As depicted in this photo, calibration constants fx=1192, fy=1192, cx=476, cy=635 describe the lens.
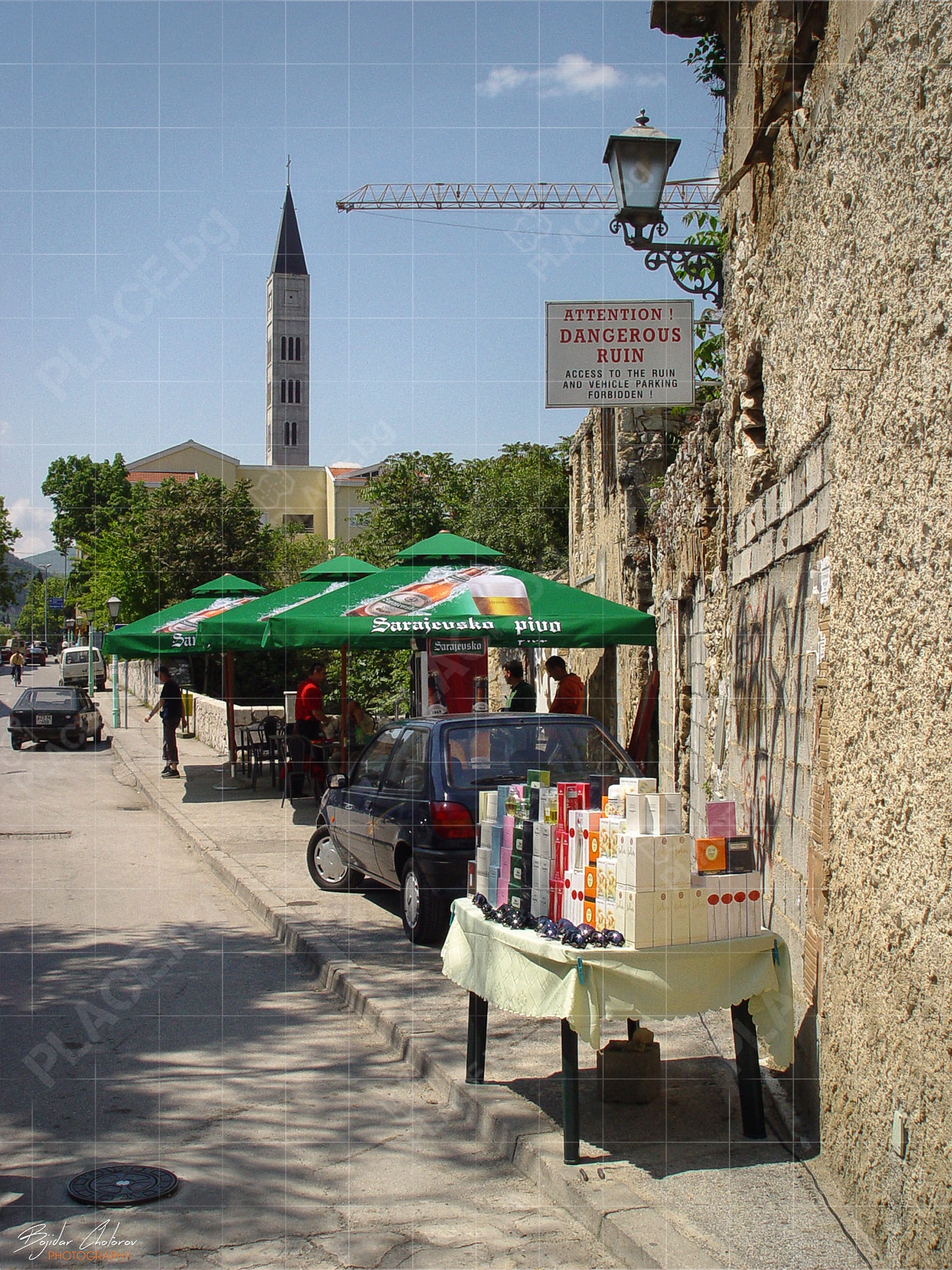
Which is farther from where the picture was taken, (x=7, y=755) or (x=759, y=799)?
(x=7, y=755)

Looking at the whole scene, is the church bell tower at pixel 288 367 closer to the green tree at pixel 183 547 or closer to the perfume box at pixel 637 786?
the green tree at pixel 183 547

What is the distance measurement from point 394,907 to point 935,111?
7.38 metres

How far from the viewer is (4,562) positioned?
64.7m

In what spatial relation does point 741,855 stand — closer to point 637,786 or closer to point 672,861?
point 672,861

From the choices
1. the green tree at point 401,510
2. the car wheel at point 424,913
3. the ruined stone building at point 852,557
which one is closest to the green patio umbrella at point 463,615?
the car wheel at point 424,913

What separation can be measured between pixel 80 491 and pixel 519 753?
73715mm

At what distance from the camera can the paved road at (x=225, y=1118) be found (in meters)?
4.01

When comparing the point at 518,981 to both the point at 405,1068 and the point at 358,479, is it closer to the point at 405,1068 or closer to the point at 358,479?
the point at 405,1068

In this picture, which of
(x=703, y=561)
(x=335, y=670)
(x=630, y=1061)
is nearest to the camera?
(x=630, y=1061)

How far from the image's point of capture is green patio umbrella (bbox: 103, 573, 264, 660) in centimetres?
1733

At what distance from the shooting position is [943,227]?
347 centimetres

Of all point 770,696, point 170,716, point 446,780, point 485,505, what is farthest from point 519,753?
point 485,505

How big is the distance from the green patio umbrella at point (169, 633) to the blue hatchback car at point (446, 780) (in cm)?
748

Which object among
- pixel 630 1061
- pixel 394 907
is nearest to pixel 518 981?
pixel 630 1061
